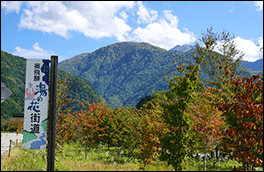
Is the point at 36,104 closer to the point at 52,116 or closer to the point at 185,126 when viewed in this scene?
the point at 52,116

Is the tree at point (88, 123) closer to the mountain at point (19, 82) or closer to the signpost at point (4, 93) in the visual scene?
the signpost at point (4, 93)

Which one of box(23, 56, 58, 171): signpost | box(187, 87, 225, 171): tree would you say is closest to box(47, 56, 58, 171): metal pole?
box(23, 56, 58, 171): signpost

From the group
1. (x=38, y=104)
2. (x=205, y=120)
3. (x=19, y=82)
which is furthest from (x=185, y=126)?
(x=19, y=82)

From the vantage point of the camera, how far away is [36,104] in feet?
12.8

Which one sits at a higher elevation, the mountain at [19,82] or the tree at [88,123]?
the mountain at [19,82]

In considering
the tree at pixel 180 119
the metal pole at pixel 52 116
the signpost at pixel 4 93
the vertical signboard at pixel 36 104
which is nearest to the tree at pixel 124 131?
the tree at pixel 180 119

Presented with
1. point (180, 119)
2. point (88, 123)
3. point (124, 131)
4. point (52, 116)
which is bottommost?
point (124, 131)

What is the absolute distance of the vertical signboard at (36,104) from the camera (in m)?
3.82

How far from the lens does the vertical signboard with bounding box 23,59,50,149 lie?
3822 millimetres

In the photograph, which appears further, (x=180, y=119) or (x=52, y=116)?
(x=180, y=119)

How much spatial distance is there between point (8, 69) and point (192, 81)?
82.1m

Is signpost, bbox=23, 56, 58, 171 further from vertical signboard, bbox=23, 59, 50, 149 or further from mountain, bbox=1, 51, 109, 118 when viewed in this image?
mountain, bbox=1, 51, 109, 118

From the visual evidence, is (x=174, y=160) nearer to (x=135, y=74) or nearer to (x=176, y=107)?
(x=176, y=107)

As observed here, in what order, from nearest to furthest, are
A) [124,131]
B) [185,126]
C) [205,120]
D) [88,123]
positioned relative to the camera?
[185,126]
[205,120]
[88,123]
[124,131]
